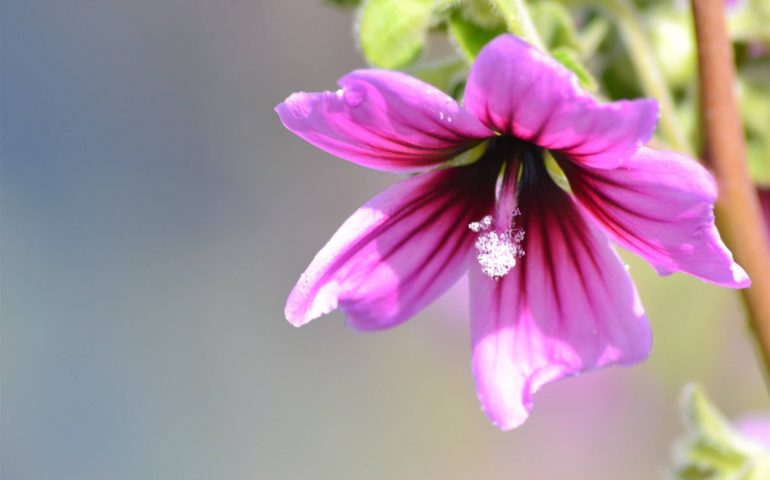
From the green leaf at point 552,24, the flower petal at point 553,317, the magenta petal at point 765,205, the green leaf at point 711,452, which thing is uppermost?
the green leaf at point 552,24

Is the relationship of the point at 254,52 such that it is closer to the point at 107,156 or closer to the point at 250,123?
the point at 250,123

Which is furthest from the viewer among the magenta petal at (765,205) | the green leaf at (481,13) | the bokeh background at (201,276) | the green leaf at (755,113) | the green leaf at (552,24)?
the bokeh background at (201,276)

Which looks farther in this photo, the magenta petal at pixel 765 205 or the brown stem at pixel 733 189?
the magenta petal at pixel 765 205

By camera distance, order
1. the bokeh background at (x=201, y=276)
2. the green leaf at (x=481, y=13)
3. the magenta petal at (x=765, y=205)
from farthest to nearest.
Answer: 1. the bokeh background at (x=201, y=276)
2. the magenta petal at (x=765, y=205)
3. the green leaf at (x=481, y=13)

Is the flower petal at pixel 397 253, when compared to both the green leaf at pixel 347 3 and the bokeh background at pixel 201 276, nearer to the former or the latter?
the green leaf at pixel 347 3

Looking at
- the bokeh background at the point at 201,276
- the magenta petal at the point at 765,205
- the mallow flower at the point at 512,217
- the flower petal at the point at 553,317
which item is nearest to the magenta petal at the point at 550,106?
the mallow flower at the point at 512,217

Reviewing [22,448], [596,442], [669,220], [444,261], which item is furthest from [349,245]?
[22,448]
